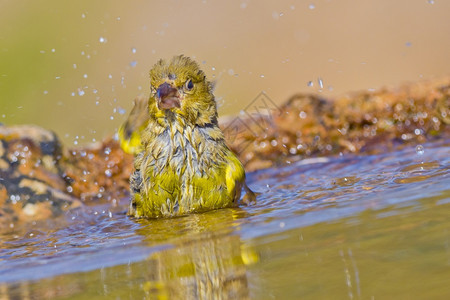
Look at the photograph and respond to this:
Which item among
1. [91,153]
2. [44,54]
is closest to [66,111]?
[44,54]

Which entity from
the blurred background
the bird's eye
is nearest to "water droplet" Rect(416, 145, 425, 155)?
the bird's eye

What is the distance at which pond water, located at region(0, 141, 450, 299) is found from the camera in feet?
9.59

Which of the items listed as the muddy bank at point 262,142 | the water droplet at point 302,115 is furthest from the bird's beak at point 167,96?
the water droplet at point 302,115

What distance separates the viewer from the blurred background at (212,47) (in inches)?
494

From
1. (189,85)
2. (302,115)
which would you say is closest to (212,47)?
(302,115)

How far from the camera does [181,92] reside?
210 inches

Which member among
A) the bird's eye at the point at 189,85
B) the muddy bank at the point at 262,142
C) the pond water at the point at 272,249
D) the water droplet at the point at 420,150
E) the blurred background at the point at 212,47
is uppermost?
the blurred background at the point at 212,47

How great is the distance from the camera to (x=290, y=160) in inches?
294

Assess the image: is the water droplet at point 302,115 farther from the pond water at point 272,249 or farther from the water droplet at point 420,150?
the pond water at point 272,249

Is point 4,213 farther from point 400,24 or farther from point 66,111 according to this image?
point 400,24

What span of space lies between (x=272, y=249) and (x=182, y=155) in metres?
1.78

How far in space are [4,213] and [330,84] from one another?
7.16m

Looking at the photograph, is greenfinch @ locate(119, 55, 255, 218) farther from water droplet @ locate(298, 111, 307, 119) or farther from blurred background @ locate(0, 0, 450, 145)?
blurred background @ locate(0, 0, 450, 145)

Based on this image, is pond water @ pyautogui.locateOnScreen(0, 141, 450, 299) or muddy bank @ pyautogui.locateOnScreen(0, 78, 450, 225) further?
muddy bank @ pyautogui.locateOnScreen(0, 78, 450, 225)
